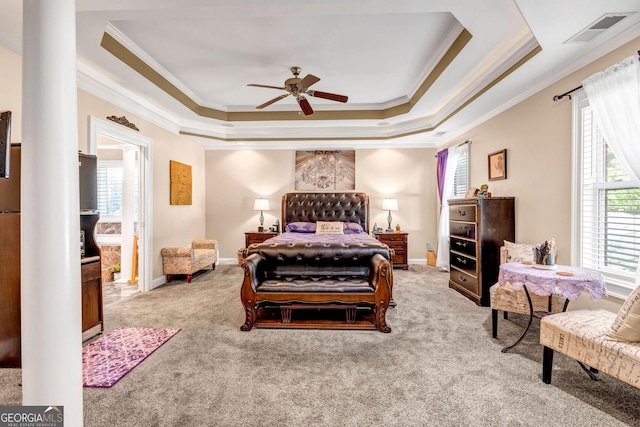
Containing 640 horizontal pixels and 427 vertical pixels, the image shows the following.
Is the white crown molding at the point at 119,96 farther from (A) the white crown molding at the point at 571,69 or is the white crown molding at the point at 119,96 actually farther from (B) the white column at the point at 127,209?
(A) the white crown molding at the point at 571,69

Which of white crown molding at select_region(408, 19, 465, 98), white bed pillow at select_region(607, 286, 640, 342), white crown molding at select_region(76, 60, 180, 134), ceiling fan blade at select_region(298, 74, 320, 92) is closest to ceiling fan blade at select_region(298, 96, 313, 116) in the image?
ceiling fan blade at select_region(298, 74, 320, 92)

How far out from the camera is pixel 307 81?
339 cm

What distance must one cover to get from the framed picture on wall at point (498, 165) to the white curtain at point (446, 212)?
1.12 meters

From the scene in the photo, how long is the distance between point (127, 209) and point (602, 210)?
6509 mm

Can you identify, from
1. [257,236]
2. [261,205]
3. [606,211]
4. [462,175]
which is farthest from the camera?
[261,205]

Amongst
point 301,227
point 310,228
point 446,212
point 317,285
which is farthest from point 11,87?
point 446,212

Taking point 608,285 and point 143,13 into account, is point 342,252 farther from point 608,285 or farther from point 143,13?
point 143,13

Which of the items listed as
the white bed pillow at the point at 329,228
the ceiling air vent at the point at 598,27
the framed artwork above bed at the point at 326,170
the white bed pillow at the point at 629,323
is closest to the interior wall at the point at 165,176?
the framed artwork above bed at the point at 326,170

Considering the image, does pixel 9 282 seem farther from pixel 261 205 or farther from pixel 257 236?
pixel 261 205

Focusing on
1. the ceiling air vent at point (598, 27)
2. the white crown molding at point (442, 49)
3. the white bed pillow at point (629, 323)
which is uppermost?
the white crown molding at point (442, 49)

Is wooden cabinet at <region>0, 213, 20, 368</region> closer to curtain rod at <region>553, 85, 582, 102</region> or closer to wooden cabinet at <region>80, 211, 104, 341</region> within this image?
wooden cabinet at <region>80, 211, 104, 341</region>

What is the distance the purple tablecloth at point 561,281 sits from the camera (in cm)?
220

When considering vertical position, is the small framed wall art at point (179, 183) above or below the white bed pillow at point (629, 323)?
above

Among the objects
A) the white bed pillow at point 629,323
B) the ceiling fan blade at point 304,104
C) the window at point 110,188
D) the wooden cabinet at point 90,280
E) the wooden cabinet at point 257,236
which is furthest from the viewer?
the wooden cabinet at point 257,236
